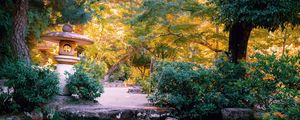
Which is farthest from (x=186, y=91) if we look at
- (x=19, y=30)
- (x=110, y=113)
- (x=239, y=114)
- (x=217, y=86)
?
(x=19, y=30)

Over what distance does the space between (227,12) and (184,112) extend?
2075mm

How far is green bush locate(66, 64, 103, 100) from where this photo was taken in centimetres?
523

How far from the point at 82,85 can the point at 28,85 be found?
100 cm

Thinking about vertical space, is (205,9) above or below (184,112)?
above

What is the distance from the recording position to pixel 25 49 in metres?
6.02

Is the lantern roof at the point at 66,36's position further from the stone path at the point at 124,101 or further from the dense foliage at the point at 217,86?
the dense foliage at the point at 217,86

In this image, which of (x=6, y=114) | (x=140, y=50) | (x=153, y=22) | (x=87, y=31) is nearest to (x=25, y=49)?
(x=6, y=114)

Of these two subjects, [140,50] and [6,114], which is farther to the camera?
[140,50]

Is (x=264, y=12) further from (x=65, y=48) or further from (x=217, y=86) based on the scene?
(x=65, y=48)

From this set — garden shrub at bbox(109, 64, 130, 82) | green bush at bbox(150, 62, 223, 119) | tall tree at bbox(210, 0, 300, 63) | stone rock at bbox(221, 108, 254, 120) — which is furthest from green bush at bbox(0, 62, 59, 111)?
garden shrub at bbox(109, 64, 130, 82)

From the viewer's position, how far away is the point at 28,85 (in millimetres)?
4695

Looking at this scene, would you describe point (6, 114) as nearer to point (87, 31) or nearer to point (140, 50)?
point (87, 31)

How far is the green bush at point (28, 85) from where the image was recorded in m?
4.57

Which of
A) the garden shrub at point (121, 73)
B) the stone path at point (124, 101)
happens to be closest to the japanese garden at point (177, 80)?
the stone path at point (124, 101)
